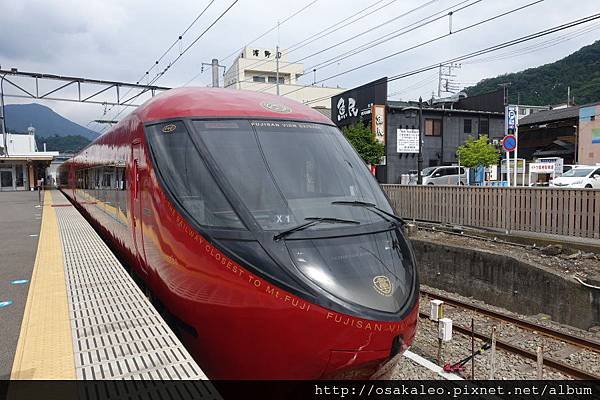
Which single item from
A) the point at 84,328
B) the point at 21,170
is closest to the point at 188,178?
the point at 84,328

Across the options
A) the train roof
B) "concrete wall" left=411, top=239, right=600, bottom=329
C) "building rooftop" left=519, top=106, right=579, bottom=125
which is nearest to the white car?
"concrete wall" left=411, top=239, right=600, bottom=329

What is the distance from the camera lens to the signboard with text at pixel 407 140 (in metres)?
32.1

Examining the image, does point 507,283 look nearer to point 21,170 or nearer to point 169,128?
point 169,128

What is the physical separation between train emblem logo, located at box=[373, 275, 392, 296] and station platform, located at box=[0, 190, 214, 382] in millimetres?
1298

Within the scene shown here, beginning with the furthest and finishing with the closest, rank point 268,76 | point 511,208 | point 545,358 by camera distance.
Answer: point 268,76
point 511,208
point 545,358

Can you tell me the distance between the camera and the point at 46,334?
3373 mm

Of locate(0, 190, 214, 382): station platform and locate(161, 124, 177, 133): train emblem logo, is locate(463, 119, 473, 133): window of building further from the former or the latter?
locate(161, 124, 177, 133): train emblem logo

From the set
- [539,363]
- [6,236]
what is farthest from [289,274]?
[6,236]

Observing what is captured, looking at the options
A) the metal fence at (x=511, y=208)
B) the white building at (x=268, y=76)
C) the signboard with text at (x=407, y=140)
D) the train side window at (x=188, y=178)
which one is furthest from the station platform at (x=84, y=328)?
the white building at (x=268, y=76)

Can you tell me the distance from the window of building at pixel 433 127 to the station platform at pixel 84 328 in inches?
1233

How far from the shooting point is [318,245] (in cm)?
310

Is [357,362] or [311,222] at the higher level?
[311,222]

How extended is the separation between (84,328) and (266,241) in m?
1.83

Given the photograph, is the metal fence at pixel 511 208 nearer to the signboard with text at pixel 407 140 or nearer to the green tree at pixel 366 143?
the green tree at pixel 366 143
